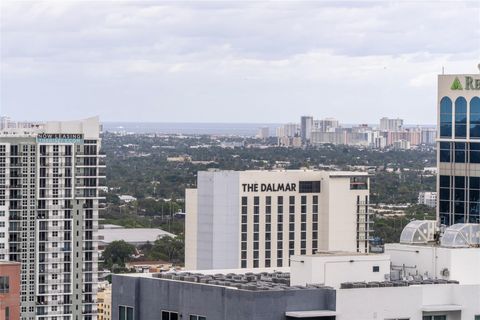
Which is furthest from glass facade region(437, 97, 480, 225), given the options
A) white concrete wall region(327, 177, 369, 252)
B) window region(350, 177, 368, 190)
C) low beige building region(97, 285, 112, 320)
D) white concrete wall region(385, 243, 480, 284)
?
low beige building region(97, 285, 112, 320)

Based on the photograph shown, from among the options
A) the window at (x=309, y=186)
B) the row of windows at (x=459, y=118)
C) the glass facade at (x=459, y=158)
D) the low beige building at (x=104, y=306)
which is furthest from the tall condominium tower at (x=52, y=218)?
the glass facade at (x=459, y=158)

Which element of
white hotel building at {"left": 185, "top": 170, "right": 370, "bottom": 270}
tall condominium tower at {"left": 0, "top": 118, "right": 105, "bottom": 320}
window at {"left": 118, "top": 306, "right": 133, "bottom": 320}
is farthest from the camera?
white hotel building at {"left": 185, "top": 170, "right": 370, "bottom": 270}

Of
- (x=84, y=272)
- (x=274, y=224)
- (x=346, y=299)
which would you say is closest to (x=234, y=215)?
(x=274, y=224)

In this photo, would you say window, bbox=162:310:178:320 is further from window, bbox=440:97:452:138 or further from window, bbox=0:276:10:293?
window, bbox=0:276:10:293

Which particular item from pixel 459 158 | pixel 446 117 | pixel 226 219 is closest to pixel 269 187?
pixel 226 219

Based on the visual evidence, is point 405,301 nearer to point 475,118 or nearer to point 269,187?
point 475,118
